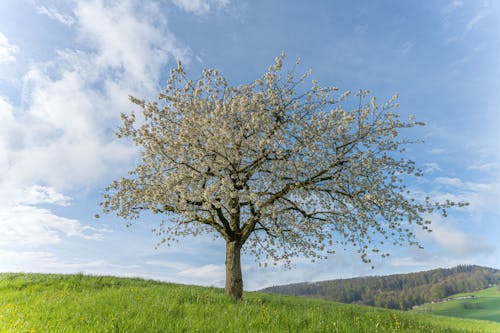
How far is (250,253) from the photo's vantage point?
19.5 meters

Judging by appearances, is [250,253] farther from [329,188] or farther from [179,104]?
[179,104]

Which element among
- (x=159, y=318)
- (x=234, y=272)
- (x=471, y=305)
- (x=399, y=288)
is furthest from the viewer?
(x=399, y=288)

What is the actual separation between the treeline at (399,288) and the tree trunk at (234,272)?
8239cm

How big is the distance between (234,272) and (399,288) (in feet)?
420

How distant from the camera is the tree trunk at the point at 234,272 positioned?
52.2 ft

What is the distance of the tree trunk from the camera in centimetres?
1591

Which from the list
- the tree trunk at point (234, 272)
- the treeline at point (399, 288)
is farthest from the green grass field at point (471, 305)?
the tree trunk at point (234, 272)

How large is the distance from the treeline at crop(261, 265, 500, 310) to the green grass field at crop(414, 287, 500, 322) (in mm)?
7348

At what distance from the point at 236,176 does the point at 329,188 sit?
15.6ft

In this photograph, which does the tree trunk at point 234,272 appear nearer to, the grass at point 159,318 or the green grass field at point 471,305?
the grass at point 159,318

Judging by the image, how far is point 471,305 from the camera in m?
84.5

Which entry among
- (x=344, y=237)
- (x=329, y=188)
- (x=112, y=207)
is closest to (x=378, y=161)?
(x=329, y=188)

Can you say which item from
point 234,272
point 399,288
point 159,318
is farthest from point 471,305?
point 159,318

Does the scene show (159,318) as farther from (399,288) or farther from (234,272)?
(399,288)
